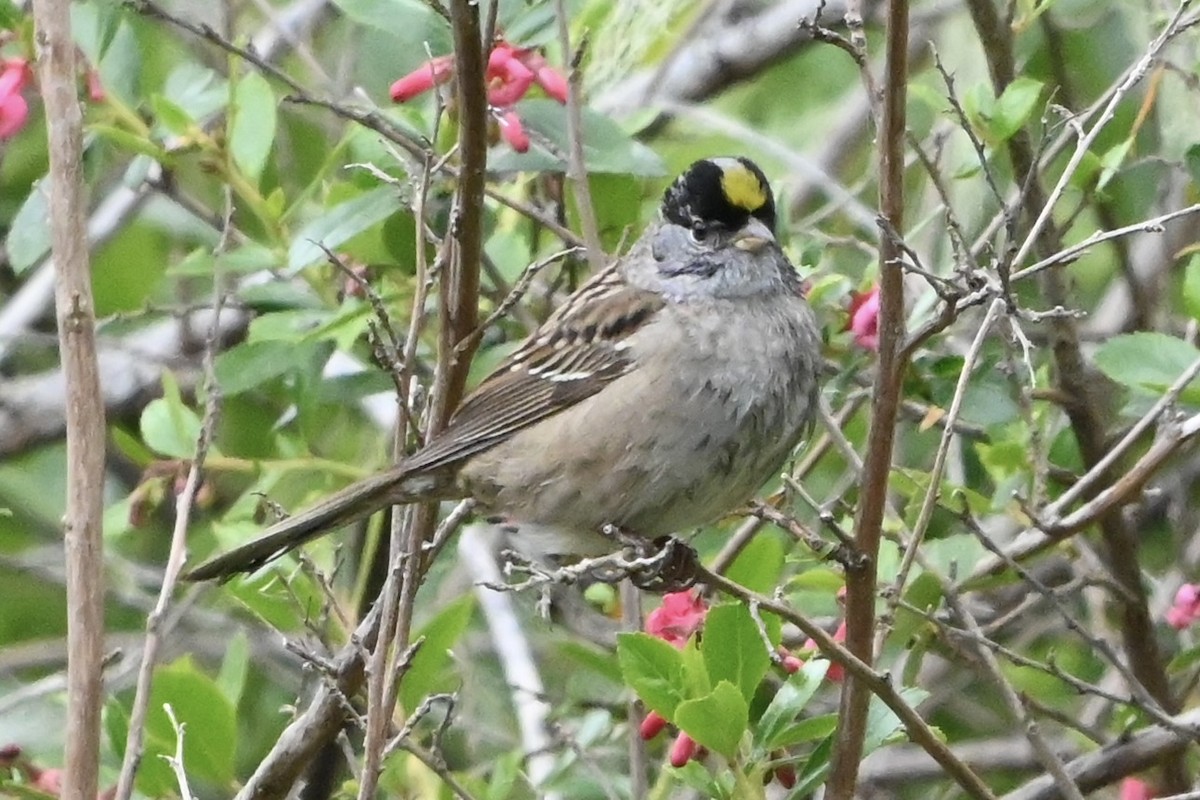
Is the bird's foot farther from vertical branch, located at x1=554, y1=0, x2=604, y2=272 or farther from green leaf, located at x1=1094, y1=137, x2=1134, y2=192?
green leaf, located at x1=1094, y1=137, x2=1134, y2=192

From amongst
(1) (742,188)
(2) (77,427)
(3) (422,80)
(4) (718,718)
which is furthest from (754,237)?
(2) (77,427)

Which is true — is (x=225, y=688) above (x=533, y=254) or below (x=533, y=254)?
below

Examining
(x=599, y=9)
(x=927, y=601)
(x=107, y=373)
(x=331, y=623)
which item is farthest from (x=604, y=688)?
(x=107, y=373)

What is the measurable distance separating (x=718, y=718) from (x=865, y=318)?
84cm

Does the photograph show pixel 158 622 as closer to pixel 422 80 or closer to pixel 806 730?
pixel 806 730

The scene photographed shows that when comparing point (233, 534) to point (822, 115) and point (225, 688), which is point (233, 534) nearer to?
point (225, 688)

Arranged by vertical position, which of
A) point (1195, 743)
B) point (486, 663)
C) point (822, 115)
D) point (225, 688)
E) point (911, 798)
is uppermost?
point (822, 115)

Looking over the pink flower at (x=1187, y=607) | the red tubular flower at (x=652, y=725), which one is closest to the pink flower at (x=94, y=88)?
the red tubular flower at (x=652, y=725)

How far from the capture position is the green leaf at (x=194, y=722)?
2668 mm

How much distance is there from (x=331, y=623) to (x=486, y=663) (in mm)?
1343

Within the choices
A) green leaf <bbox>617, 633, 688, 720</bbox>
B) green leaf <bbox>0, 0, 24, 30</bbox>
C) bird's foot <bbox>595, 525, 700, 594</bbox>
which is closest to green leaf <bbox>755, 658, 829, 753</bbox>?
green leaf <bbox>617, 633, 688, 720</bbox>

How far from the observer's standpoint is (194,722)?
2.68 meters

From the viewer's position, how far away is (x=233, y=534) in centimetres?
304

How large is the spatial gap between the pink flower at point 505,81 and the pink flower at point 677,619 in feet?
2.28
